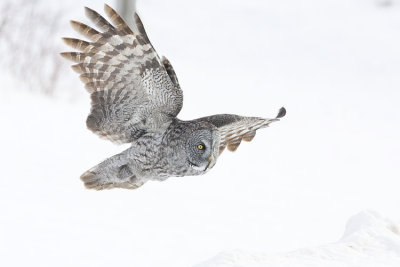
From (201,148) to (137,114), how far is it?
453 millimetres

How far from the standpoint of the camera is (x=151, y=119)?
406 cm

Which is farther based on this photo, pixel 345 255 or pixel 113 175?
pixel 113 175

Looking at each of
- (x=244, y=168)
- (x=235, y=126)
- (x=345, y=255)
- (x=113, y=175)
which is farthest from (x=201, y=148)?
(x=244, y=168)

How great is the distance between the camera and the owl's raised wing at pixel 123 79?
3686 millimetres

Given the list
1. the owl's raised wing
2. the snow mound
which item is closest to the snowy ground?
the snow mound

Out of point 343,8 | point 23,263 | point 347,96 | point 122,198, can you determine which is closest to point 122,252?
point 23,263

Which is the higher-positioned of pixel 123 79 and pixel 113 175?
pixel 123 79

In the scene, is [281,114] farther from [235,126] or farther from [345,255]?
[345,255]

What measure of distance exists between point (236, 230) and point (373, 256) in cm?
295

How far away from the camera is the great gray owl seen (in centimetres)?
371

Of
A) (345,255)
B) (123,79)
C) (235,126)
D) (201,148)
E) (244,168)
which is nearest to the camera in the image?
(345,255)

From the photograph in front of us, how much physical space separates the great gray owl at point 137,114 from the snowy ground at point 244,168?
72 cm

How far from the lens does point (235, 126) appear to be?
434 cm

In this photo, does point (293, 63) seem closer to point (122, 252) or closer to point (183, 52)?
point (183, 52)
